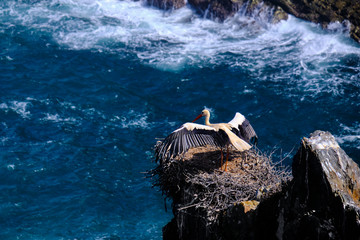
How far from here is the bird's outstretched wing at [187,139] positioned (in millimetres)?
11281

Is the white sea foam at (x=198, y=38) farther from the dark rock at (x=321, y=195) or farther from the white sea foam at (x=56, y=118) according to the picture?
the dark rock at (x=321, y=195)

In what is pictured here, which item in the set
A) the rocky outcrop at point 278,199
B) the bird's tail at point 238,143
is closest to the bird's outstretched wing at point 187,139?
the bird's tail at point 238,143

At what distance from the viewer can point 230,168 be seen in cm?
1170

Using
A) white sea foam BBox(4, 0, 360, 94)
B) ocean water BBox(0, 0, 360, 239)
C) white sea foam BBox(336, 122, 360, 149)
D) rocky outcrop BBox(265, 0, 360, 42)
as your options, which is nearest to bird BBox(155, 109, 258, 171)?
ocean water BBox(0, 0, 360, 239)

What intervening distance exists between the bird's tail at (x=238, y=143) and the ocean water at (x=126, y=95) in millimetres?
6755

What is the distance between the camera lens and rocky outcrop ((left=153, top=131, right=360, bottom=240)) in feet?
23.4

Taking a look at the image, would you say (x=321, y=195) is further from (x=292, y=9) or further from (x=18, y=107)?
(x=292, y=9)

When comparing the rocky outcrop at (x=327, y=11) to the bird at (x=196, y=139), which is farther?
the rocky outcrop at (x=327, y=11)

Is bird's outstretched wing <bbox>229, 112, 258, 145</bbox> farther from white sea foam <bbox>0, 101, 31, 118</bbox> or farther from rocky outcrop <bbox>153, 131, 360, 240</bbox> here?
white sea foam <bbox>0, 101, 31, 118</bbox>

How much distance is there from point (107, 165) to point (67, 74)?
753 centimetres

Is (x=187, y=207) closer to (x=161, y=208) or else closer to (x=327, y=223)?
(x=327, y=223)

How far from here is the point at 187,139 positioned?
11.4 metres

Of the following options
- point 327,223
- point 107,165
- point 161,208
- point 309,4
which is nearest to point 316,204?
point 327,223

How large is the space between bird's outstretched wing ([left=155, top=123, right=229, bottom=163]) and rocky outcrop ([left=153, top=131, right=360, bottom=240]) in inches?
17.1
